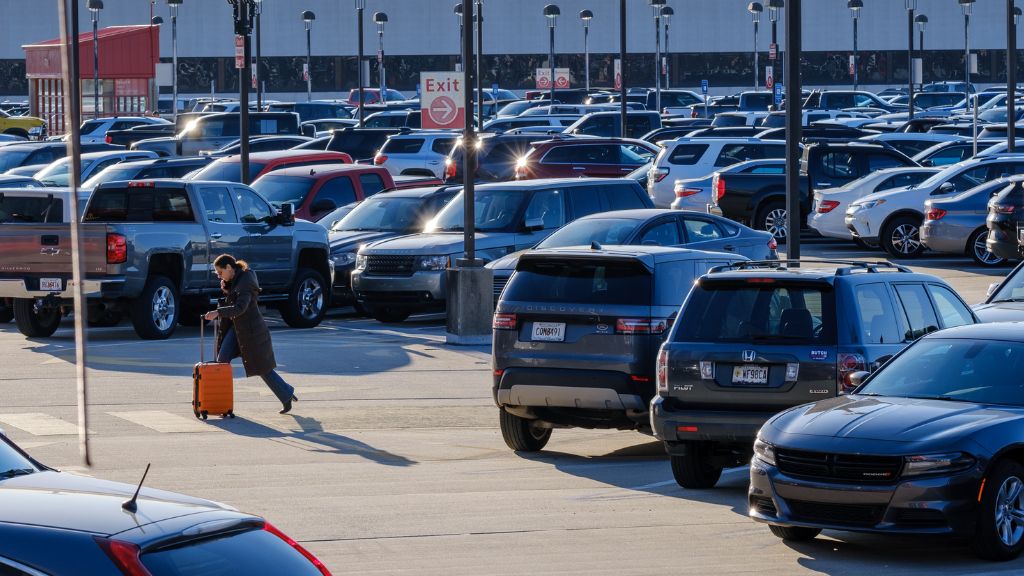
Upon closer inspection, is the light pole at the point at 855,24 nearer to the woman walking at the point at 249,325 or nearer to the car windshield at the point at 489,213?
the car windshield at the point at 489,213

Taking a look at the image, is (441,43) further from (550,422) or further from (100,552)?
(100,552)

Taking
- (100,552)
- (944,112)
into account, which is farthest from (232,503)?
(944,112)

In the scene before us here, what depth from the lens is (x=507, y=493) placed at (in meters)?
11.6

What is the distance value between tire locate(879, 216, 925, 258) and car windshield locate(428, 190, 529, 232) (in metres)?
9.00

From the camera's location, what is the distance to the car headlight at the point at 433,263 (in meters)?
21.8

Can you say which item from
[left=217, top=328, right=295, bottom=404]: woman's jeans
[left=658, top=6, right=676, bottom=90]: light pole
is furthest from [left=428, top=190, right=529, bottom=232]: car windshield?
[left=658, top=6, right=676, bottom=90]: light pole

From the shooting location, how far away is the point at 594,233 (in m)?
20.1

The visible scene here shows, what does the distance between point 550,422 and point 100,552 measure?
7.80 meters

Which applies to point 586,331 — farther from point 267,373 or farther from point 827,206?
point 827,206

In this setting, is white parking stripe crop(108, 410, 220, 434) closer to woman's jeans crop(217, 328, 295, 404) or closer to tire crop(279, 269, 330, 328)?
woman's jeans crop(217, 328, 295, 404)

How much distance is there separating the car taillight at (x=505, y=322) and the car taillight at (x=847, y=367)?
291 centimetres

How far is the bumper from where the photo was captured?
29.9ft

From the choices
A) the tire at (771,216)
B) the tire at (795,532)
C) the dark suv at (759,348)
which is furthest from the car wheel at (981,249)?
the tire at (795,532)

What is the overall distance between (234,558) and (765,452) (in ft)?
16.3
